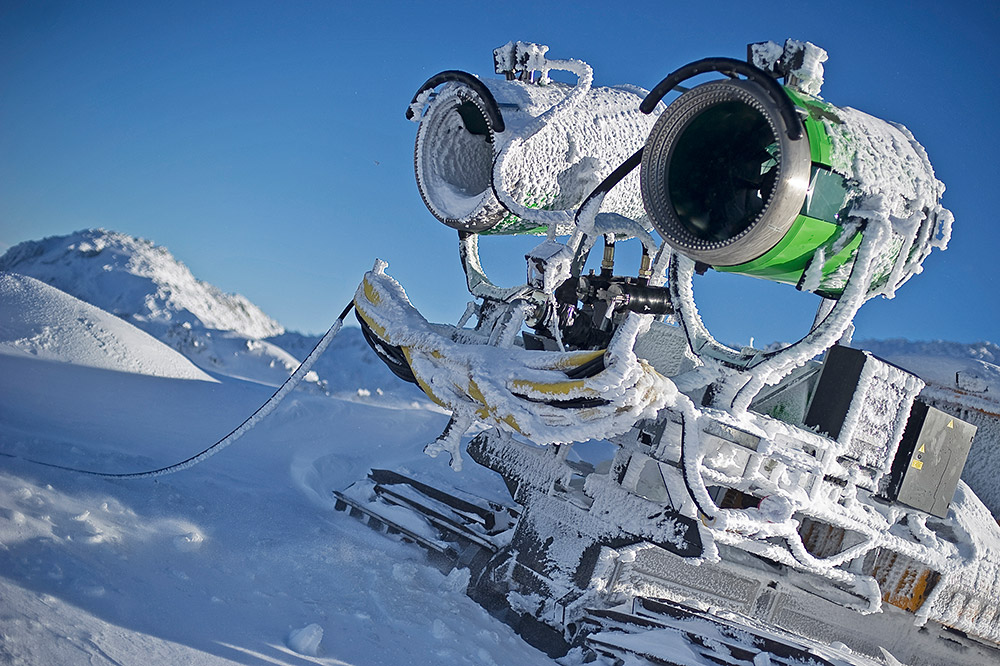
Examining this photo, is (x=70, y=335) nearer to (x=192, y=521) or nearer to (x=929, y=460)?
(x=192, y=521)

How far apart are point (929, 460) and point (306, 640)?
3629 mm

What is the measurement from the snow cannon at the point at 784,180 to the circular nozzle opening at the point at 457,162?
1.46 metres

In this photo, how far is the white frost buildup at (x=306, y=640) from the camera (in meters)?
3.00

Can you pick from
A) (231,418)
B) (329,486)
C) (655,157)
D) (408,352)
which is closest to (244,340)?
(231,418)

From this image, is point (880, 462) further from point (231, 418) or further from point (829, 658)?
point (231, 418)

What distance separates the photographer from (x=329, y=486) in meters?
6.10

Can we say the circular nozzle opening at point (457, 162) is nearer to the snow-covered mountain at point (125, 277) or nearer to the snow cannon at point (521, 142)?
the snow cannon at point (521, 142)

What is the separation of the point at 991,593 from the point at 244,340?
12.6m

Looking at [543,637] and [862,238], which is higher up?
[862,238]

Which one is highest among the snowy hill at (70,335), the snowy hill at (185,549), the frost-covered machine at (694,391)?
the frost-covered machine at (694,391)

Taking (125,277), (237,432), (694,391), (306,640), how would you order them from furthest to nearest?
(125,277)
(237,432)
(694,391)
(306,640)

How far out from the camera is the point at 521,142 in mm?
4539

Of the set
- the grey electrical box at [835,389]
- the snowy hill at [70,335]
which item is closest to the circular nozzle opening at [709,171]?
the grey electrical box at [835,389]

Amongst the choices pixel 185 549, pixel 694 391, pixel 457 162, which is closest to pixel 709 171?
pixel 694 391
